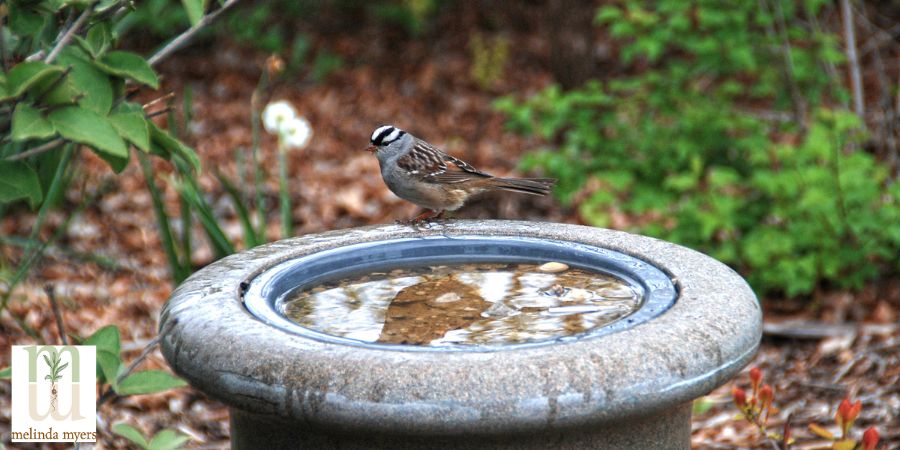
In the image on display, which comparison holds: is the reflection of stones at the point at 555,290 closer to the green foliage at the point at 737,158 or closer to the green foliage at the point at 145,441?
the green foliage at the point at 145,441

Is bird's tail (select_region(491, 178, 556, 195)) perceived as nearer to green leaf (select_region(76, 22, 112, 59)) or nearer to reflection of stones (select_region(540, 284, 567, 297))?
reflection of stones (select_region(540, 284, 567, 297))

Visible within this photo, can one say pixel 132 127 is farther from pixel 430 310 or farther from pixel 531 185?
pixel 531 185

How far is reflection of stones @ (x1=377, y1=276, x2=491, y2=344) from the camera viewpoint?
2459mm

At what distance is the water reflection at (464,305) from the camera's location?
246 centimetres

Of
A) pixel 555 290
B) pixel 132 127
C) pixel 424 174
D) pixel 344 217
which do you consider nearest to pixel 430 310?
pixel 555 290

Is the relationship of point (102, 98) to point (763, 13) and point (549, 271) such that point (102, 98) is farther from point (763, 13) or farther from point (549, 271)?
point (763, 13)

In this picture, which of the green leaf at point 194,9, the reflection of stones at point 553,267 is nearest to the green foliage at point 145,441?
the green leaf at point 194,9

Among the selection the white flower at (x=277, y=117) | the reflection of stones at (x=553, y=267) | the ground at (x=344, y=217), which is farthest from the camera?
the white flower at (x=277, y=117)

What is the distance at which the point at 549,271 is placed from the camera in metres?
2.95

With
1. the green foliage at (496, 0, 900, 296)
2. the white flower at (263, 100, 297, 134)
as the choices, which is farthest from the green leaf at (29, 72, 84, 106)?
the green foliage at (496, 0, 900, 296)

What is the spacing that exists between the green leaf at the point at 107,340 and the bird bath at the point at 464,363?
0.12 meters

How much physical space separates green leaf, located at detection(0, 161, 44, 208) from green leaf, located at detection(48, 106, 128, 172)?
0.32 meters

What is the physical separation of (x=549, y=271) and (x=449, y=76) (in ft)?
22.8

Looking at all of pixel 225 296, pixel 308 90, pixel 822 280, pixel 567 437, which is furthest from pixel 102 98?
pixel 308 90
